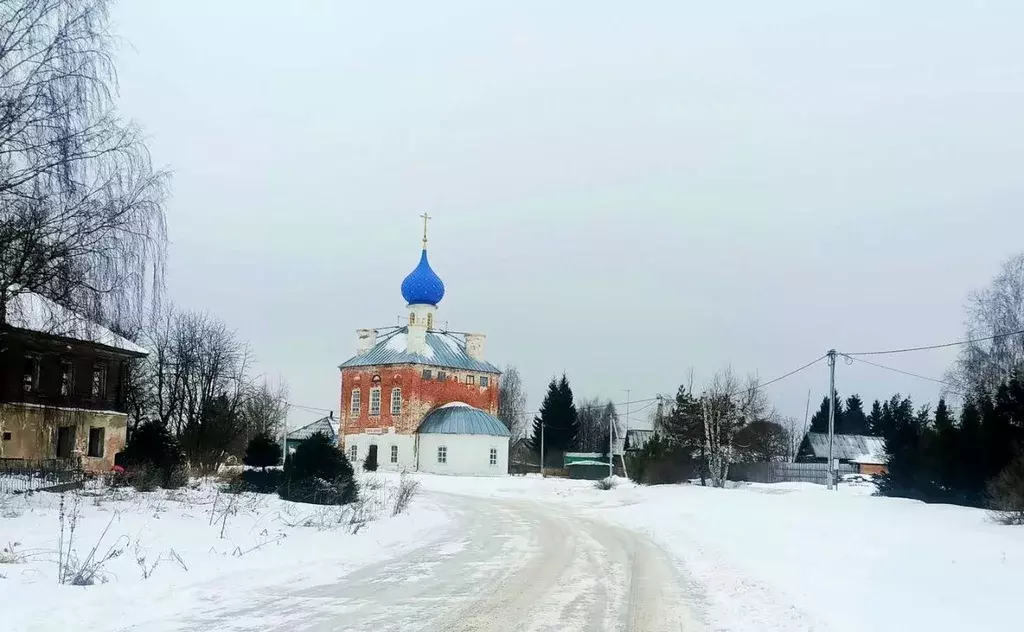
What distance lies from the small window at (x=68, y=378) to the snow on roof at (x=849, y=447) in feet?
205

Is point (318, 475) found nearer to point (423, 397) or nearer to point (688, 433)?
point (688, 433)

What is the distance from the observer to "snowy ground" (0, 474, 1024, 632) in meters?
10.1

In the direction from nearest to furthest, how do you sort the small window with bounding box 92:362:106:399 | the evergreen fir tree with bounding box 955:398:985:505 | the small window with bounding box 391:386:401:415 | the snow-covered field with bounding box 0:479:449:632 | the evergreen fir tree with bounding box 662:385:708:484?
the snow-covered field with bounding box 0:479:449:632, the evergreen fir tree with bounding box 955:398:985:505, the small window with bounding box 92:362:106:399, the evergreen fir tree with bounding box 662:385:708:484, the small window with bounding box 391:386:401:415

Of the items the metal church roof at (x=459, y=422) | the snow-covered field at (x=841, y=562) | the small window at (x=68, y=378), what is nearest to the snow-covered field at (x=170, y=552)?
the small window at (x=68, y=378)

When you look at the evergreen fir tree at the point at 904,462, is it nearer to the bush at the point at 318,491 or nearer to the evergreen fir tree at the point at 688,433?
the evergreen fir tree at the point at 688,433

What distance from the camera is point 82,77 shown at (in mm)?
14547

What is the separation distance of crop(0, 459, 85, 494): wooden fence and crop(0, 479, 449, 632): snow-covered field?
2.75 feet

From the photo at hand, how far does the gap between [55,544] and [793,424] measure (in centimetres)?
10340

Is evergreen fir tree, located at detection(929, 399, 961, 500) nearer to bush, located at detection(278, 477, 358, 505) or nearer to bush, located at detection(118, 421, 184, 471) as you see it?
bush, located at detection(278, 477, 358, 505)

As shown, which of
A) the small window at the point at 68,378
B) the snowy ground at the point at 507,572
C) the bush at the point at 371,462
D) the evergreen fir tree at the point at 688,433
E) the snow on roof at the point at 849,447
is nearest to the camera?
the snowy ground at the point at 507,572

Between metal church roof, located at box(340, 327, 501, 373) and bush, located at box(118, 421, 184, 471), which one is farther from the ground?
metal church roof, located at box(340, 327, 501, 373)

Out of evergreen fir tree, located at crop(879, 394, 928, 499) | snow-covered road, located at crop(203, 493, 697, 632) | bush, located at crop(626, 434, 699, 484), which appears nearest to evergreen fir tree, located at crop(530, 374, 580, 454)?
bush, located at crop(626, 434, 699, 484)

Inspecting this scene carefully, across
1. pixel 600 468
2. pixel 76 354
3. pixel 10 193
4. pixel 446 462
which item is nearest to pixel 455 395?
pixel 446 462

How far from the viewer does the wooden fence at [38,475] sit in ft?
67.9
